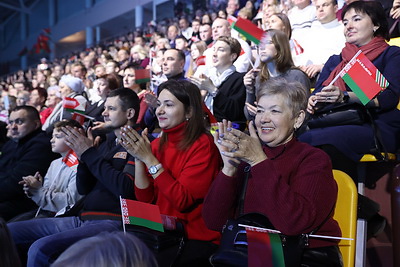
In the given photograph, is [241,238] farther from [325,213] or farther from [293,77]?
[293,77]

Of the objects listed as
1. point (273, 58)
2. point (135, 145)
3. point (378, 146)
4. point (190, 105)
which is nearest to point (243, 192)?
point (135, 145)

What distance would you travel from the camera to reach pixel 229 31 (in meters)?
5.08

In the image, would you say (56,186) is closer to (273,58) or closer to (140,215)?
(140,215)

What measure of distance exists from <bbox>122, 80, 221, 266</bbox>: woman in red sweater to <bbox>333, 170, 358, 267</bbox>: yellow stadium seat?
54 cm

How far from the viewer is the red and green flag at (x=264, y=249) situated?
1.37 m

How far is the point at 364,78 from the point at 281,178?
86cm

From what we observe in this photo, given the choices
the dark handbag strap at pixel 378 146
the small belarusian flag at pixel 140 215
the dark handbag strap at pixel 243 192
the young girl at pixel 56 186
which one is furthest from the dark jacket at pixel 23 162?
the dark handbag strap at pixel 378 146

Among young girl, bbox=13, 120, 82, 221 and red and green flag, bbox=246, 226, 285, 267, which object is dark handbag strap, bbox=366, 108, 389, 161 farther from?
young girl, bbox=13, 120, 82, 221

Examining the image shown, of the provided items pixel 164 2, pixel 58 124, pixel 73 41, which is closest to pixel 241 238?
pixel 58 124

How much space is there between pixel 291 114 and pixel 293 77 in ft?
3.30

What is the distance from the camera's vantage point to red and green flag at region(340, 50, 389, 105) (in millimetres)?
2086

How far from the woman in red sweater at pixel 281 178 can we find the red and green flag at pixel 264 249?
76 mm

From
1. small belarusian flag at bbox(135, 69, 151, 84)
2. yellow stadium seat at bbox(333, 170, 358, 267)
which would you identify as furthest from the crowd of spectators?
small belarusian flag at bbox(135, 69, 151, 84)

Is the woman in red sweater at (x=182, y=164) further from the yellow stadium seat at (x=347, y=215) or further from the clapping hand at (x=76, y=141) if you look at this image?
the yellow stadium seat at (x=347, y=215)
